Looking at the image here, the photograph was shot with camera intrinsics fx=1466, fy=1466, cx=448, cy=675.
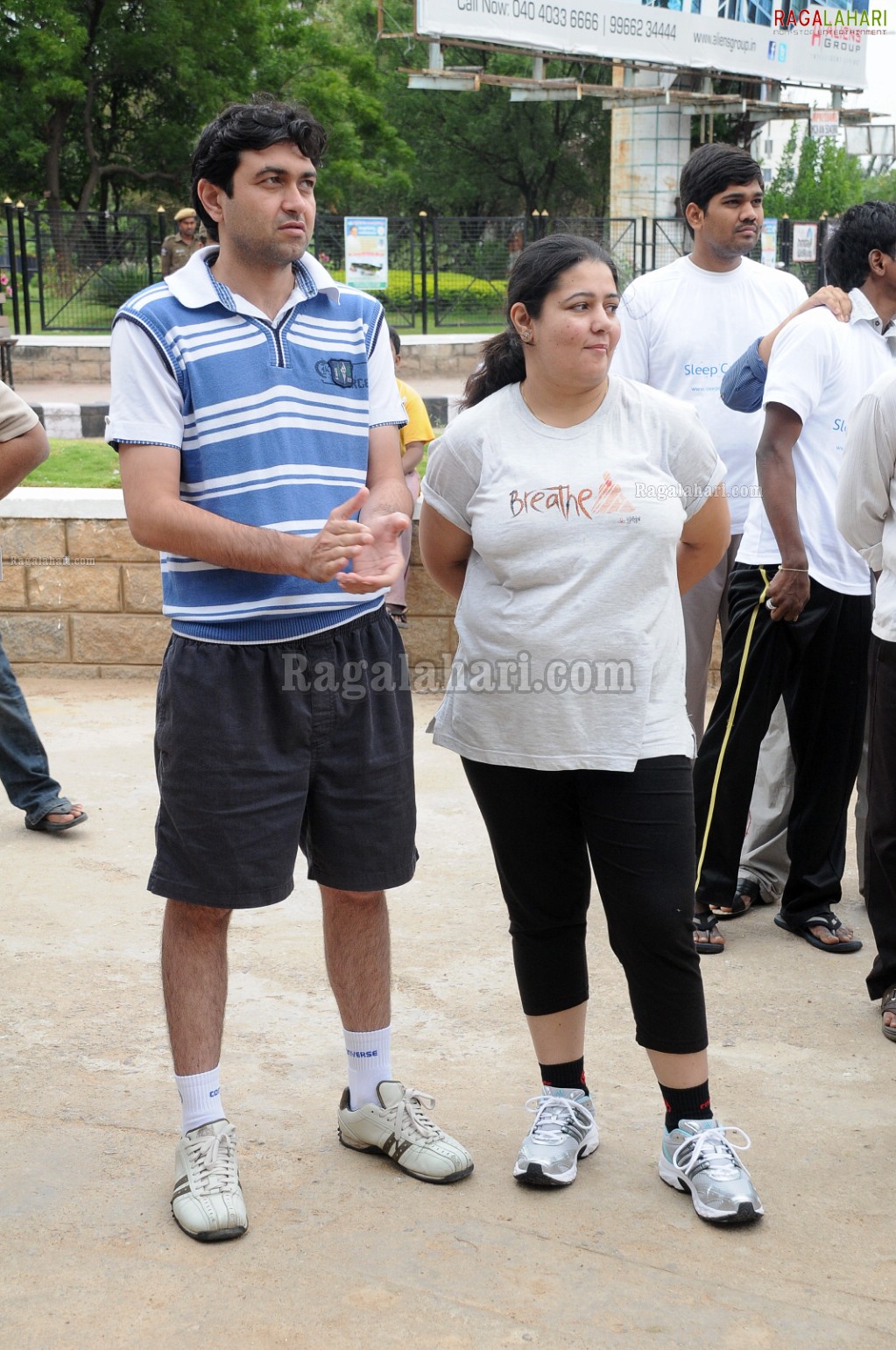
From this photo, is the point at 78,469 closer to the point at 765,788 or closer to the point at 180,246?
the point at 765,788

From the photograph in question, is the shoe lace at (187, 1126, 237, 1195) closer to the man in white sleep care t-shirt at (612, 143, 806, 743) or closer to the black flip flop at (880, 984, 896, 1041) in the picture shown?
the black flip flop at (880, 984, 896, 1041)

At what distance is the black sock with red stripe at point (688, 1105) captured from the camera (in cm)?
288

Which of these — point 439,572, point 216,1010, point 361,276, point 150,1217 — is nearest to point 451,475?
point 439,572

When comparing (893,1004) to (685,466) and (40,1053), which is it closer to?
(685,466)

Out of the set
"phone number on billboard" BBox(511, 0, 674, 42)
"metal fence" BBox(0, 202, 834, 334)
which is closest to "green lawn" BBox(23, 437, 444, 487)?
"metal fence" BBox(0, 202, 834, 334)

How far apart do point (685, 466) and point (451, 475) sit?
18.1 inches

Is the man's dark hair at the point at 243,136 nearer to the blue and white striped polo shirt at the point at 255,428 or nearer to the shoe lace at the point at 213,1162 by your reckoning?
the blue and white striped polo shirt at the point at 255,428

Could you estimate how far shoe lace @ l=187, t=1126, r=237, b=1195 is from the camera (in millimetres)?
2752

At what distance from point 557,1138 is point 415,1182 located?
297 mm

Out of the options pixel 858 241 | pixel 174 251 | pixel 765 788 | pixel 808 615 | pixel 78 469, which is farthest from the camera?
pixel 174 251

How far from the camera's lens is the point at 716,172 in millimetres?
4328

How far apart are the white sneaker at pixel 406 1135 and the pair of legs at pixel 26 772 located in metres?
2.29

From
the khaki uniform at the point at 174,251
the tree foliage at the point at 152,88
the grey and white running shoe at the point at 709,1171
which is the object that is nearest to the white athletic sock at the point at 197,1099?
the grey and white running shoe at the point at 709,1171

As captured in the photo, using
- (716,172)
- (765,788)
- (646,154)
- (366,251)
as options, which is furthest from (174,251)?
(646,154)
